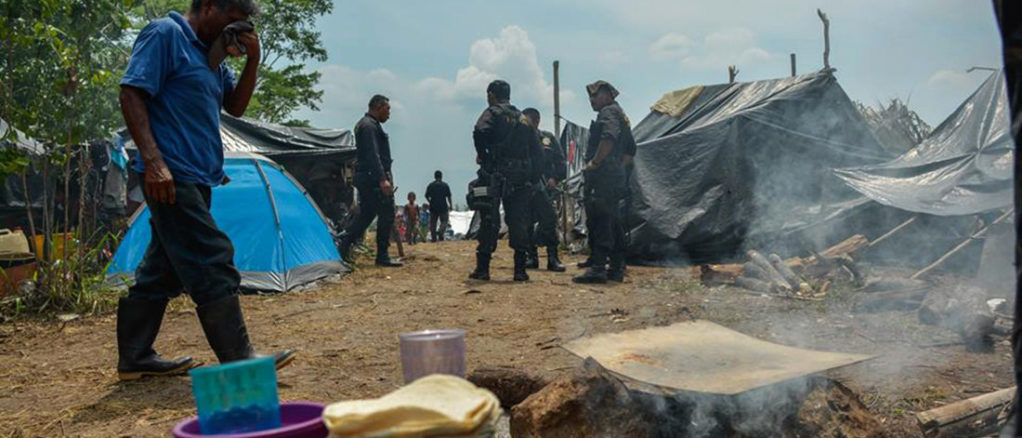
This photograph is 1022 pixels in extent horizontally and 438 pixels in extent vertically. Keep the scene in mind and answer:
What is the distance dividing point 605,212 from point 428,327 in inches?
122

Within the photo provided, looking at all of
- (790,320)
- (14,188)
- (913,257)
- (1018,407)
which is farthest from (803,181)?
(14,188)

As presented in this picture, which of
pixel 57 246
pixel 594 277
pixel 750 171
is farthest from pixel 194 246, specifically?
pixel 750 171

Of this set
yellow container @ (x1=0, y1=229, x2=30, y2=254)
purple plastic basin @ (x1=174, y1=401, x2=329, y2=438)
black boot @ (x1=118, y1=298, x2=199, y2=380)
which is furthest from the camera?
yellow container @ (x1=0, y1=229, x2=30, y2=254)

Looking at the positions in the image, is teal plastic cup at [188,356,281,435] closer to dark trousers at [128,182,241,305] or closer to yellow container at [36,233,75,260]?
dark trousers at [128,182,241,305]

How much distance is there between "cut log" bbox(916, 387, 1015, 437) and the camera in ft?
9.42

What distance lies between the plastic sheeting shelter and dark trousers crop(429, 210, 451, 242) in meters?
9.20

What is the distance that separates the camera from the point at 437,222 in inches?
718

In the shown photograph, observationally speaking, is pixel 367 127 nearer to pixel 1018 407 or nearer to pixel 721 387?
pixel 721 387

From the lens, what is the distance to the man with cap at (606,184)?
769 cm

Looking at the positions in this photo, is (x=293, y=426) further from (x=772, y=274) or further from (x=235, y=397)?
(x=772, y=274)

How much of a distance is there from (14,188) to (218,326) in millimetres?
9854

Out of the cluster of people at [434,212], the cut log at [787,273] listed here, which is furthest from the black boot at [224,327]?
the cluster of people at [434,212]

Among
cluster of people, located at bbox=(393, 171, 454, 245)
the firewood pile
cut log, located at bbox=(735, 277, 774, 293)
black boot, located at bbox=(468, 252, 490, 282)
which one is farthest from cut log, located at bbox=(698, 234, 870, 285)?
cluster of people, located at bbox=(393, 171, 454, 245)

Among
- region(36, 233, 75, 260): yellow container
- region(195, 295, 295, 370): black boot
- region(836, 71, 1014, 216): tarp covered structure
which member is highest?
region(836, 71, 1014, 216): tarp covered structure
